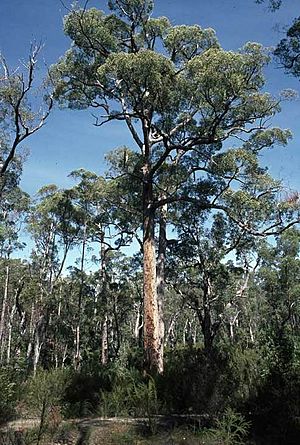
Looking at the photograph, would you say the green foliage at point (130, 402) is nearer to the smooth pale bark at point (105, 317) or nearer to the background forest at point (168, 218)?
the background forest at point (168, 218)

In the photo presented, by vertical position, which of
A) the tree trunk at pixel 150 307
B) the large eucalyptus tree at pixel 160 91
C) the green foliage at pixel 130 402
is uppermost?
the large eucalyptus tree at pixel 160 91

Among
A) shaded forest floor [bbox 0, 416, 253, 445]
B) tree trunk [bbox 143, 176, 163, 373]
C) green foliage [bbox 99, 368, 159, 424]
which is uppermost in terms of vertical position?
tree trunk [bbox 143, 176, 163, 373]

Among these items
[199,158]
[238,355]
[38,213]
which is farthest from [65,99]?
[38,213]

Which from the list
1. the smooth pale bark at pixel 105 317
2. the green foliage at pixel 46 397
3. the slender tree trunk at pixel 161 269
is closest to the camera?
the green foliage at pixel 46 397

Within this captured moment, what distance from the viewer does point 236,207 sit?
1220 centimetres

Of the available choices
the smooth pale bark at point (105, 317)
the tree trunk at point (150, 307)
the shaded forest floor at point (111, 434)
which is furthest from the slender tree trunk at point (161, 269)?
the shaded forest floor at point (111, 434)

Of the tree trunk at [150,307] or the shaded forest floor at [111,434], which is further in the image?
the tree trunk at [150,307]

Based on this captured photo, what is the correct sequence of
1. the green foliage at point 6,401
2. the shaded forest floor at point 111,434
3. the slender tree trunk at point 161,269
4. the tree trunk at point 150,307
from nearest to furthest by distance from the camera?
the shaded forest floor at point 111,434, the green foliage at point 6,401, the tree trunk at point 150,307, the slender tree trunk at point 161,269

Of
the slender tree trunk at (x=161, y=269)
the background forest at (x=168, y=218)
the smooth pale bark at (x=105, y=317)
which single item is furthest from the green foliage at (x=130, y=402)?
the smooth pale bark at (x=105, y=317)

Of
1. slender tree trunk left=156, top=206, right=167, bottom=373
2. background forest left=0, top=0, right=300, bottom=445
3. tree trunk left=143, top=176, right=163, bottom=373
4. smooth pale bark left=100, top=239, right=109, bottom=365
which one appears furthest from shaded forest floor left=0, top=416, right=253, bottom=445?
smooth pale bark left=100, top=239, right=109, bottom=365

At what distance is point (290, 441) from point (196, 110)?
8379mm

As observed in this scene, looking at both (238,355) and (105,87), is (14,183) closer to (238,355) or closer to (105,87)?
(105,87)

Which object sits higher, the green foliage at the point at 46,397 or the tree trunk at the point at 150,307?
the tree trunk at the point at 150,307

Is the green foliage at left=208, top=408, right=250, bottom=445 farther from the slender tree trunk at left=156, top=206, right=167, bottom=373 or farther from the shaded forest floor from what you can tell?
the slender tree trunk at left=156, top=206, right=167, bottom=373
